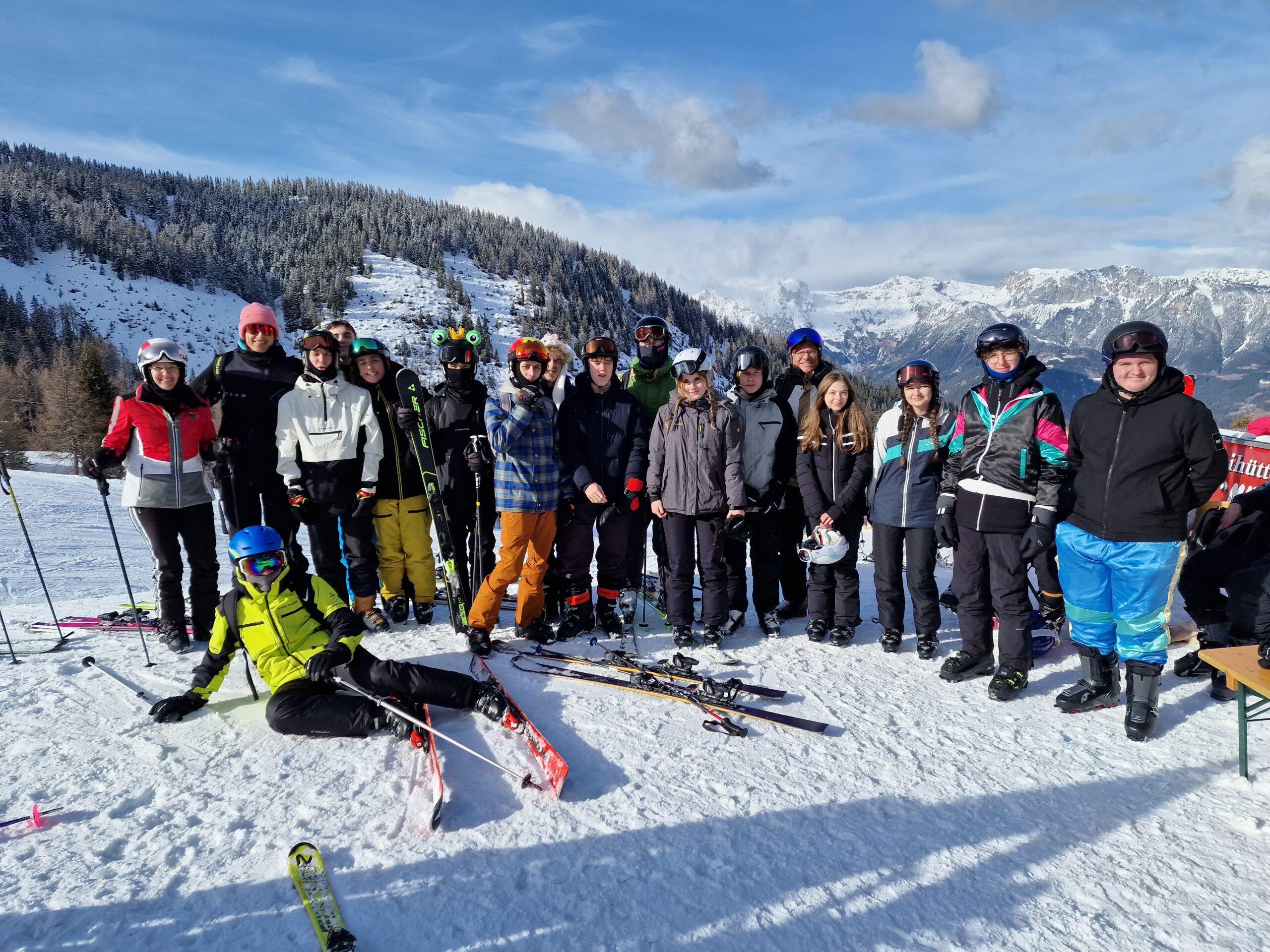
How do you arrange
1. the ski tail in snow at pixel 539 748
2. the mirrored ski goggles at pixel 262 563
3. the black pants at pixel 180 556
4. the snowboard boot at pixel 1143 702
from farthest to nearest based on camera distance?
the black pants at pixel 180 556 < the snowboard boot at pixel 1143 702 < the mirrored ski goggles at pixel 262 563 < the ski tail in snow at pixel 539 748

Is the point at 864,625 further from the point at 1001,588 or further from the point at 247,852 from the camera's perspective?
the point at 247,852

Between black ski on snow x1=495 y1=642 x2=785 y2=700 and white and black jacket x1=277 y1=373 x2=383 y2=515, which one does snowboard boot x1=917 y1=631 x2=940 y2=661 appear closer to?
black ski on snow x1=495 y1=642 x2=785 y2=700

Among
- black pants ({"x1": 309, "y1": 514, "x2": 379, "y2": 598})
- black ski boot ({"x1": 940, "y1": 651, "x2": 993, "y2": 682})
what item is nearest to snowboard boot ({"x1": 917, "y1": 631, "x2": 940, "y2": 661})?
black ski boot ({"x1": 940, "y1": 651, "x2": 993, "y2": 682})

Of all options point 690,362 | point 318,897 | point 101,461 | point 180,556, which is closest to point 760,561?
point 690,362

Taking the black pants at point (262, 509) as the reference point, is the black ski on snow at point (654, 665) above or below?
below

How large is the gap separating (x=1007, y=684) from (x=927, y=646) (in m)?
0.73

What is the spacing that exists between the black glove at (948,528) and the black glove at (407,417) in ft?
13.4

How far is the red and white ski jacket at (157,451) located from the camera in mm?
4707

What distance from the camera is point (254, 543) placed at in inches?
151

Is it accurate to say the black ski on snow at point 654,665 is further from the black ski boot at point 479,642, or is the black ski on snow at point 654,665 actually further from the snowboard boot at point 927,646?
the snowboard boot at point 927,646

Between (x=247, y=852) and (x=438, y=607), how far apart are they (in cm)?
326

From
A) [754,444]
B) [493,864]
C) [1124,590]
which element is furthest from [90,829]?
[1124,590]

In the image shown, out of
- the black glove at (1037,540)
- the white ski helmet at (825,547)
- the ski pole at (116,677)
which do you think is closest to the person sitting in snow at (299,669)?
the ski pole at (116,677)

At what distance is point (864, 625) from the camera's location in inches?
231
